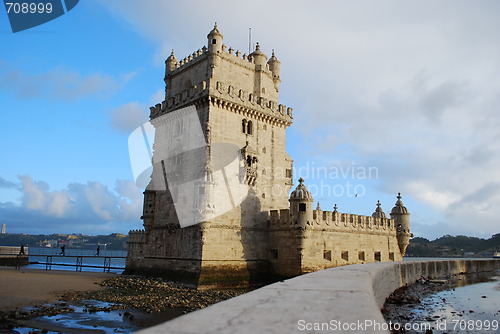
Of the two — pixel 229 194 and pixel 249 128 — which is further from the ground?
pixel 249 128

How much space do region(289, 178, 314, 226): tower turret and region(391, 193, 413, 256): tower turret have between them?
1306 cm

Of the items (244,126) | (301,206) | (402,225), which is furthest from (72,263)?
(301,206)

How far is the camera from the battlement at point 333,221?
27428 millimetres

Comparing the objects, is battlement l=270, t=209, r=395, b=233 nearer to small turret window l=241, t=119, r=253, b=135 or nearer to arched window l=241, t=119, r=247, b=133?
small turret window l=241, t=119, r=253, b=135

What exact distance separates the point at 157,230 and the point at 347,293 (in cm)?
2482

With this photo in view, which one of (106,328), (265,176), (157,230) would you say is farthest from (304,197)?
(106,328)

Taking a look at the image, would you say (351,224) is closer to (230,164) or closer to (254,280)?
(254,280)

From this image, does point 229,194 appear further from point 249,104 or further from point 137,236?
point 137,236

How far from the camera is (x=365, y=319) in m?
4.98

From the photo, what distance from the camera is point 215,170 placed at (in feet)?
86.6

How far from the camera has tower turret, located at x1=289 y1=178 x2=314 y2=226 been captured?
26250 millimetres

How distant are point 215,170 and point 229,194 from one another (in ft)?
6.56

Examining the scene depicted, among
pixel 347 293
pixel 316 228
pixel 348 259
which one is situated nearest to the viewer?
pixel 347 293

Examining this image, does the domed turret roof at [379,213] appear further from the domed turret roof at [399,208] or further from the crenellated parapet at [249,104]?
the crenellated parapet at [249,104]
